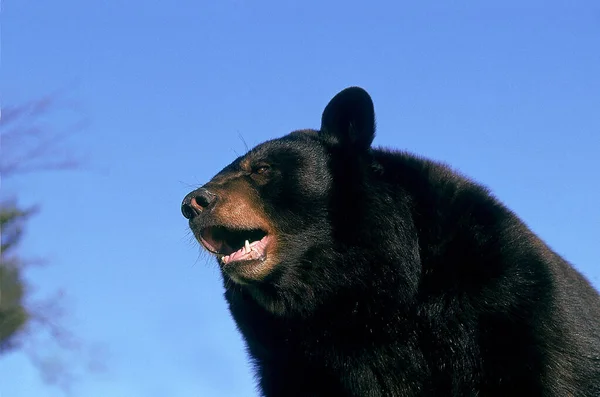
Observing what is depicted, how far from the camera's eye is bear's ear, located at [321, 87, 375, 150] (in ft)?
23.5

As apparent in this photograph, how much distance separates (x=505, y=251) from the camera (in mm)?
6590

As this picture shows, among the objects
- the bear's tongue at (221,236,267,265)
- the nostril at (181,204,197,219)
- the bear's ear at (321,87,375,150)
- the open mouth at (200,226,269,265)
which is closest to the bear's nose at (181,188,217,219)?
the nostril at (181,204,197,219)

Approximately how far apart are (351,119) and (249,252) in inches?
45.4

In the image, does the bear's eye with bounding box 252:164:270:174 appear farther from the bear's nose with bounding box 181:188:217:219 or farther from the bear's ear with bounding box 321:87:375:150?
the bear's ear with bounding box 321:87:375:150

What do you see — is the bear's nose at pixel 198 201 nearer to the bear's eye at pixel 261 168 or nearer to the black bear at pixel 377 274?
the black bear at pixel 377 274

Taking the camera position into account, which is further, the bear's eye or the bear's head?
the bear's eye

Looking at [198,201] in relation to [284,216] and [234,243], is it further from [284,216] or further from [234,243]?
[284,216]

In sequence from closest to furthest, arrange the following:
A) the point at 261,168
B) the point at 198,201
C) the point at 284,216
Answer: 1. the point at 198,201
2. the point at 284,216
3. the point at 261,168

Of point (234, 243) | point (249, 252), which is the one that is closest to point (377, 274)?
point (249, 252)

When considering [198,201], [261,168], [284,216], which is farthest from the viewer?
[261,168]

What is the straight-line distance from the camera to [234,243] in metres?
6.91

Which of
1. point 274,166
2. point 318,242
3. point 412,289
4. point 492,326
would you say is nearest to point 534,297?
point 492,326

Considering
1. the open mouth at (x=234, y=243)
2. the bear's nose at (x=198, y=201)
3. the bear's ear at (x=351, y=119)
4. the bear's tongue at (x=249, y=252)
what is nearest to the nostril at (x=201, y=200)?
the bear's nose at (x=198, y=201)

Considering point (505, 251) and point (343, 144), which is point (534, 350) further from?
point (343, 144)
